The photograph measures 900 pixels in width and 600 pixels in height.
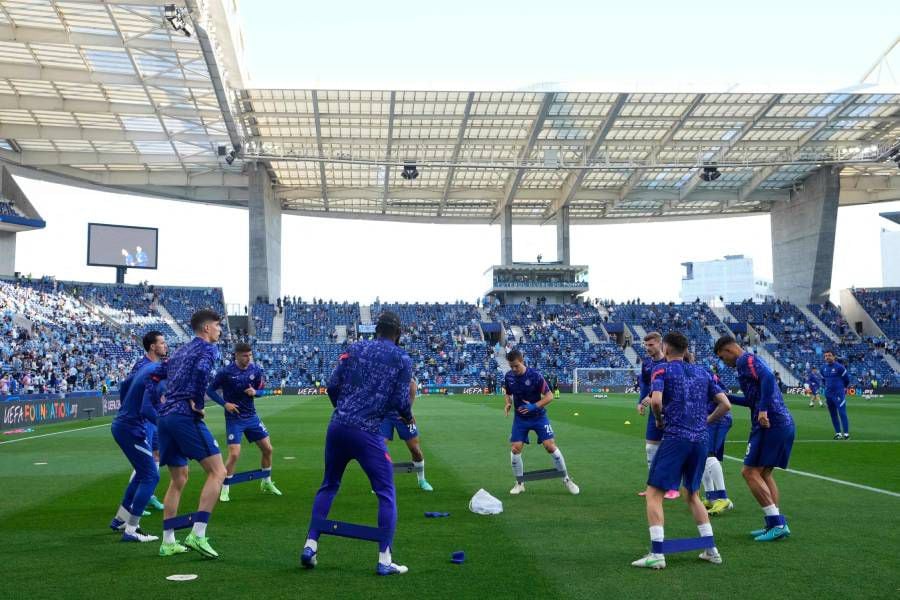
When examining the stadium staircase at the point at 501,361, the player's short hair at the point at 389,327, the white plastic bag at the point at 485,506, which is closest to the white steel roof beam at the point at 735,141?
the stadium staircase at the point at 501,361

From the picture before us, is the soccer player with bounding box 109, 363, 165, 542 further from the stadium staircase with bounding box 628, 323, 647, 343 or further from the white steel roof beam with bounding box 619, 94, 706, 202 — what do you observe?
the stadium staircase with bounding box 628, 323, 647, 343

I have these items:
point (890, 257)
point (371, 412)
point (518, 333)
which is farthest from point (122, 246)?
point (890, 257)

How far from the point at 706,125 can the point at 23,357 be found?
42804 mm

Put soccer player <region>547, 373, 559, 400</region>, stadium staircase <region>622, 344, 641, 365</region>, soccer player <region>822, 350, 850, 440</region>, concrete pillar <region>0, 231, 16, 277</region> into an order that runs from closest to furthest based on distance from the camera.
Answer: soccer player <region>822, 350, 850, 440</region> → soccer player <region>547, 373, 559, 400</region> → concrete pillar <region>0, 231, 16, 277</region> → stadium staircase <region>622, 344, 641, 365</region>

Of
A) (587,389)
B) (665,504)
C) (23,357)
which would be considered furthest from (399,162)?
(665,504)

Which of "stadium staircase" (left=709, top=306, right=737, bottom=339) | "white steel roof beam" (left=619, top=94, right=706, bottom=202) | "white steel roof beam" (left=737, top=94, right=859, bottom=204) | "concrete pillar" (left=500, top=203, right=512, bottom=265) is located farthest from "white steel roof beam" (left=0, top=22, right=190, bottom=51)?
"stadium staircase" (left=709, top=306, right=737, bottom=339)

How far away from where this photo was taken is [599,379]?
55562 mm

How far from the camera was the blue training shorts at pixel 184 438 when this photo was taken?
749 cm

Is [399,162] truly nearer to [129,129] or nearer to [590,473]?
[129,129]

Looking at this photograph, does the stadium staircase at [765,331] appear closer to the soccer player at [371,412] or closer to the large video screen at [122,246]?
the large video screen at [122,246]

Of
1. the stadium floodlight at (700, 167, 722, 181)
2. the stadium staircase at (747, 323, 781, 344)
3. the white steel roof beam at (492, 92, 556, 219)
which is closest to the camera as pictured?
the white steel roof beam at (492, 92, 556, 219)

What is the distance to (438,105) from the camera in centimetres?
4912

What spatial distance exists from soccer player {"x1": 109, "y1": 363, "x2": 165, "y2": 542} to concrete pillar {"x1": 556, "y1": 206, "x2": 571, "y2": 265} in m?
63.3

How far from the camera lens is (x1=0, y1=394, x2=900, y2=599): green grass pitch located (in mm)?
6367
